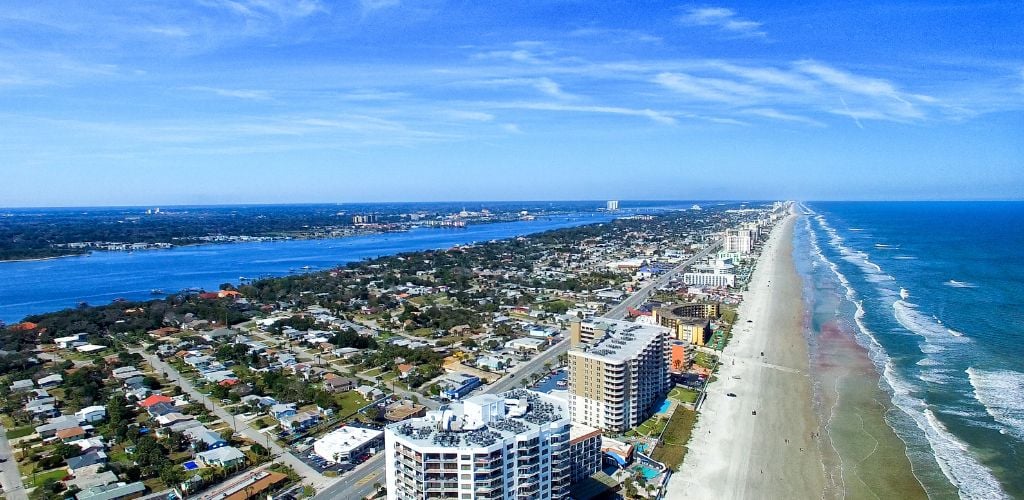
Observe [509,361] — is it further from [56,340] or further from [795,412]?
[56,340]

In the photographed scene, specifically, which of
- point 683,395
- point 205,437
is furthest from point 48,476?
point 683,395

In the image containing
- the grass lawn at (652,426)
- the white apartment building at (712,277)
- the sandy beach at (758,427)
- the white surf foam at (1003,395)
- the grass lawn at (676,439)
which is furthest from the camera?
the white apartment building at (712,277)

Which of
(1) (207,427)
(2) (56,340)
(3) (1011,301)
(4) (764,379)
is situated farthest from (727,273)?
(2) (56,340)

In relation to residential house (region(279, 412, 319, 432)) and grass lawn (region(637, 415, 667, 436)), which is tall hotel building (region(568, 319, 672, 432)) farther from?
residential house (region(279, 412, 319, 432))

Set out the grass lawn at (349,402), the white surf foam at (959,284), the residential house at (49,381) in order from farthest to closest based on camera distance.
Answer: the white surf foam at (959,284), the residential house at (49,381), the grass lawn at (349,402)

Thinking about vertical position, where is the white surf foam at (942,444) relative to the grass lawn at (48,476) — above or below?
above

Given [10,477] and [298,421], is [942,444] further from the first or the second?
[10,477]

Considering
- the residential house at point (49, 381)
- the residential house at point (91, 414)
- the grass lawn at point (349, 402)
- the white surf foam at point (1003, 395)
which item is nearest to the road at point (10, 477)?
the residential house at point (91, 414)

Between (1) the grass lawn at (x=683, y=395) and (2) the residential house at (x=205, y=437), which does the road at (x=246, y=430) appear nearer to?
(2) the residential house at (x=205, y=437)
